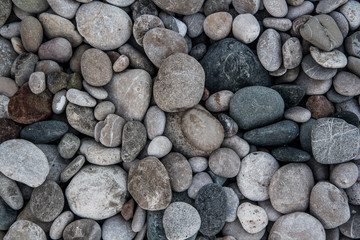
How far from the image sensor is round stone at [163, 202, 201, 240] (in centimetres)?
211

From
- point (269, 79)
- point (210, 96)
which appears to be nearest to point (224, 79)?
point (210, 96)

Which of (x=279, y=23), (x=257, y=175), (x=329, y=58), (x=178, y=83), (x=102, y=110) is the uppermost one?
(x=279, y=23)

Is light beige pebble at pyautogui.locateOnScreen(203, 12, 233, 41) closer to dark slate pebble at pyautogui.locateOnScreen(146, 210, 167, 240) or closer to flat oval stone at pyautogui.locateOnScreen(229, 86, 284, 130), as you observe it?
flat oval stone at pyautogui.locateOnScreen(229, 86, 284, 130)

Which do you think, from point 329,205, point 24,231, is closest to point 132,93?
point 24,231

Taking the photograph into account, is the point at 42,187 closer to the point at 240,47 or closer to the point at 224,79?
the point at 224,79

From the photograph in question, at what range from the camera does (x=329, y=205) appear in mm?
2158

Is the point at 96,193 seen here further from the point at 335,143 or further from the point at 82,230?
the point at 335,143

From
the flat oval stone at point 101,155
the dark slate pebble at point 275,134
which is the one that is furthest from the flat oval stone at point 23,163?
the dark slate pebble at point 275,134

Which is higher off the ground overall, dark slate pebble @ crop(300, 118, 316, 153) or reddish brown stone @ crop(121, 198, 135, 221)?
dark slate pebble @ crop(300, 118, 316, 153)

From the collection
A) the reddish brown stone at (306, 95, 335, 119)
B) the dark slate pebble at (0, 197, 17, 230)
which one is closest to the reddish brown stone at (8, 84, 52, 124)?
the dark slate pebble at (0, 197, 17, 230)

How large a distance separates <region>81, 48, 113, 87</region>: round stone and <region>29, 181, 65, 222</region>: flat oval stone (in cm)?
80

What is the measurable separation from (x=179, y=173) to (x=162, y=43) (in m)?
0.96

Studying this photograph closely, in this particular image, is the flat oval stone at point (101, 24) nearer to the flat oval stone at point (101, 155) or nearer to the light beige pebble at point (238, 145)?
the flat oval stone at point (101, 155)

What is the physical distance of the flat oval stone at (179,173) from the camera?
2.27 meters
